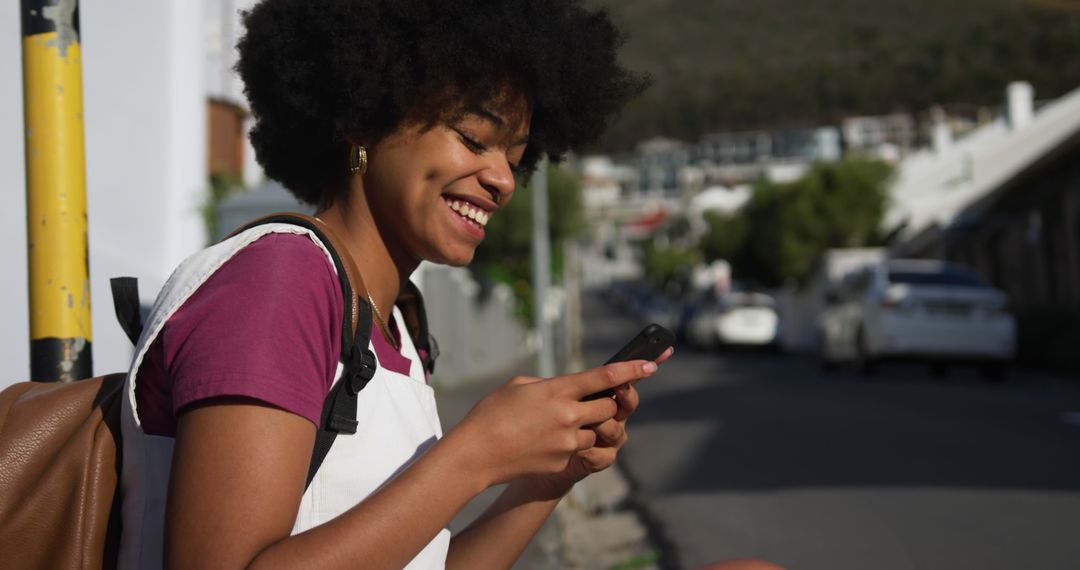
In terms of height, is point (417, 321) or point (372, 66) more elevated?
point (372, 66)

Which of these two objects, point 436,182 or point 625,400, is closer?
point 625,400

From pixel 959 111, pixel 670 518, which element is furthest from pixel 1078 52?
pixel 670 518

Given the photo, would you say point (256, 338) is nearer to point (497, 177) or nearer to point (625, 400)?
point (625, 400)

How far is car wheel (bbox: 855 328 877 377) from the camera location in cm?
1820

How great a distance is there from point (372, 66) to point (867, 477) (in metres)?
6.37

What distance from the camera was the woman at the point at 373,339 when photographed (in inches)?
58.9

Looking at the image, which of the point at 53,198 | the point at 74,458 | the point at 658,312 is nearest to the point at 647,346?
the point at 74,458

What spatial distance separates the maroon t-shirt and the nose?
1.55 ft

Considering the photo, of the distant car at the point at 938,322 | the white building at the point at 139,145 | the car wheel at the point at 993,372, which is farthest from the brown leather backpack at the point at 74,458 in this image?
the car wheel at the point at 993,372

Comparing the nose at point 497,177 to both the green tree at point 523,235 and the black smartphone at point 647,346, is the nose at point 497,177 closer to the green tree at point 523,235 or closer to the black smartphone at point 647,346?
the black smartphone at point 647,346

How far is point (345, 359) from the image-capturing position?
66.4 inches

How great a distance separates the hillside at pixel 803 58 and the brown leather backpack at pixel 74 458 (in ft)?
354

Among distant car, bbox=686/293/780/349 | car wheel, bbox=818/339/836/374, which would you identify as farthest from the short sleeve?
distant car, bbox=686/293/780/349

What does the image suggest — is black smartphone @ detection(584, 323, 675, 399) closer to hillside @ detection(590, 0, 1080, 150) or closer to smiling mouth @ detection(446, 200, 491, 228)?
smiling mouth @ detection(446, 200, 491, 228)
